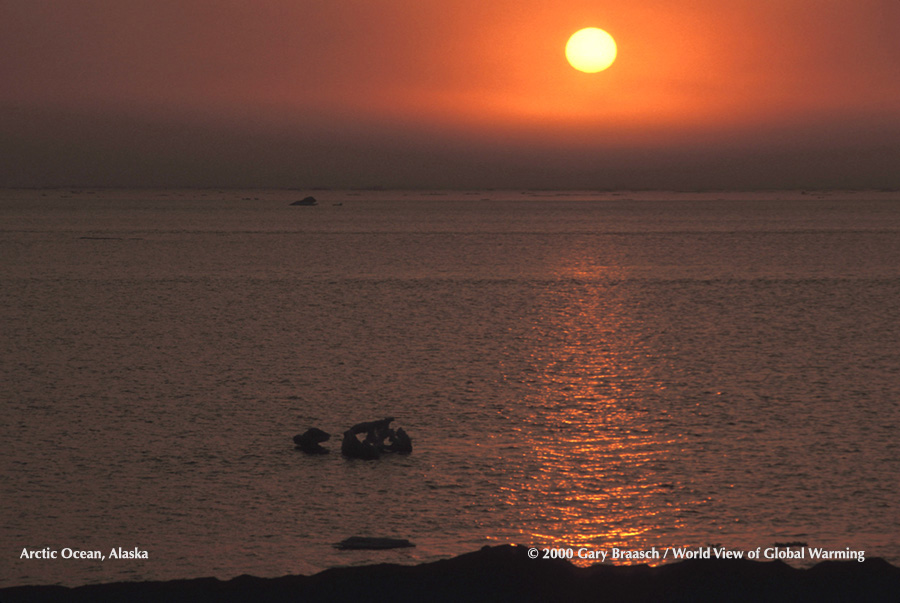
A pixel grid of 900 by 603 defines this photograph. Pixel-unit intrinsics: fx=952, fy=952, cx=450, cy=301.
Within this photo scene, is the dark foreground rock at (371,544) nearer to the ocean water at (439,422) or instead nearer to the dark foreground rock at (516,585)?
the ocean water at (439,422)

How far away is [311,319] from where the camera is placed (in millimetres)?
15844

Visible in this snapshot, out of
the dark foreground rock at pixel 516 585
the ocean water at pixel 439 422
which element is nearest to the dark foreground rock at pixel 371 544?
the ocean water at pixel 439 422

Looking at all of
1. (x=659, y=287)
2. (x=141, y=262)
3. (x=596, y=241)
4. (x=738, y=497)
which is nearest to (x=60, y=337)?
(x=738, y=497)

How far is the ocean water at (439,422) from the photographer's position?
581 centimetres

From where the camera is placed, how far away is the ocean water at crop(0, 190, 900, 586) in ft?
19.1

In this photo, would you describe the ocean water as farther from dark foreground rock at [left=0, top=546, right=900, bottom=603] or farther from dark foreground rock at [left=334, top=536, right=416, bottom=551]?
dark foreground rock at [left=0, top=546, right=900, bottom=603]

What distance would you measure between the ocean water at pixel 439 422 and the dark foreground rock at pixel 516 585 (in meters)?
1.10

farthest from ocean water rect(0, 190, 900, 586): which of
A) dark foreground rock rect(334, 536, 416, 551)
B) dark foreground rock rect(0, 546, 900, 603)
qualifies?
dark foreground rock rect(0, 546, 900, 603)

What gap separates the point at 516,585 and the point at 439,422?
4437mm

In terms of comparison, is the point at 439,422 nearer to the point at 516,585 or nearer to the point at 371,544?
the point at 371,544

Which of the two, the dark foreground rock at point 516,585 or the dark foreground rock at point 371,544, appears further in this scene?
the dark foreground rock at point 371,544

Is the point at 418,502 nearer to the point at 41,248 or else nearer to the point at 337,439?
the point at 337,439

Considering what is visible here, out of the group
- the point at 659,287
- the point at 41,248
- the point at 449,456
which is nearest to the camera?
the point at 449,456

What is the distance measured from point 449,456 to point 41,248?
31833 millimetres
